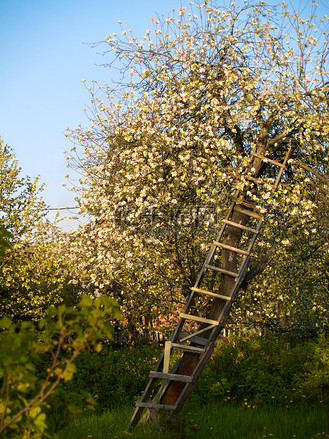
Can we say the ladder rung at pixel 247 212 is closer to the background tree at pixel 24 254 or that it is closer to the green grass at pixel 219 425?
the green grass at pixel 219 425

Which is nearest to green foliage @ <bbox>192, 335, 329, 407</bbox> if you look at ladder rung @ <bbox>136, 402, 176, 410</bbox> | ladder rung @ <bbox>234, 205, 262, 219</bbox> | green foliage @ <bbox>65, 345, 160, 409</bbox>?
green foliage @ <bbox>65, 345, 160, 409</bbox>

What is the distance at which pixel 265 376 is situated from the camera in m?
10.1

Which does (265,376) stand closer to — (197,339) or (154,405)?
(197,339)

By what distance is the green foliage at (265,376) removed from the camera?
9.52 meters

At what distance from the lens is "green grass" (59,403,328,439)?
6.90 m

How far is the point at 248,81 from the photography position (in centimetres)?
926

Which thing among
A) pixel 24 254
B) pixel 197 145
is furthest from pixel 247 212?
pixel 24 254

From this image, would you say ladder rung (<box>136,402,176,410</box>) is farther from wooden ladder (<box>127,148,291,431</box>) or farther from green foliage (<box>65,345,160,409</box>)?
green foliage (<box>65,345,160,409</box>)

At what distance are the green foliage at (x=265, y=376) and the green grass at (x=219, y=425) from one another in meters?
0.55

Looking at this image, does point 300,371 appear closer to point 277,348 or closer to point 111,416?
point 277,348

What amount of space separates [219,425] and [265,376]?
2656 millimetres

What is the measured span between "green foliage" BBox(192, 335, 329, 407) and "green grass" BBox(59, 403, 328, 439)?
21.7 inches

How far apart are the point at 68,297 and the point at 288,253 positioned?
12741 mm

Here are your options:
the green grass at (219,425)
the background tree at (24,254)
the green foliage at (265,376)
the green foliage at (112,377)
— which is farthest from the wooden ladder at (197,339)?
the background tree at (24,254)
